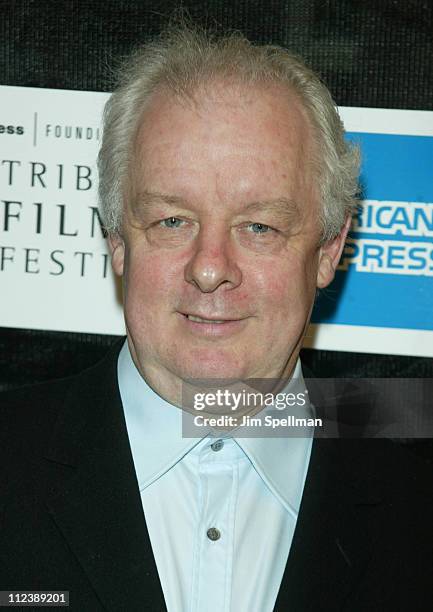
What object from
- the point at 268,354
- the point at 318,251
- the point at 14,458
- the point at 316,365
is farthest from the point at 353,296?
the point at 14,458

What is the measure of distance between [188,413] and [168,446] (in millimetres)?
78

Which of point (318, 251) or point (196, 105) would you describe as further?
point (318, 251)

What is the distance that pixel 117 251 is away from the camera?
171cm

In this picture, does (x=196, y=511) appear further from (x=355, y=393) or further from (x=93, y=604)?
(x=355, y=393)

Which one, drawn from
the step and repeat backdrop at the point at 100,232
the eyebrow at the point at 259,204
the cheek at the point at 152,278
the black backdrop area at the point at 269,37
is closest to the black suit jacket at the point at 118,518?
the cheek at the point at 152,278

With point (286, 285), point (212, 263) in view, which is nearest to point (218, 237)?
point (212, 263)

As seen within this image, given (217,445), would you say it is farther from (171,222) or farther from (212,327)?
(171,222)

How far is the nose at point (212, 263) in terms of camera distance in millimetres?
1485

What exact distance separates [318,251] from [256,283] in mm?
204

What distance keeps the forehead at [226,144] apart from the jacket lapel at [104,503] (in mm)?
412

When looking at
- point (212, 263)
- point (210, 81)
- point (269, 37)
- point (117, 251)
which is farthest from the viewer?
point (269, 37)

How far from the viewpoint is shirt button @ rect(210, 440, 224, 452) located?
1.60 meters

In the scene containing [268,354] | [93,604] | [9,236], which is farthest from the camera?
[9,236]

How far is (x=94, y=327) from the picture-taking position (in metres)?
2.18
